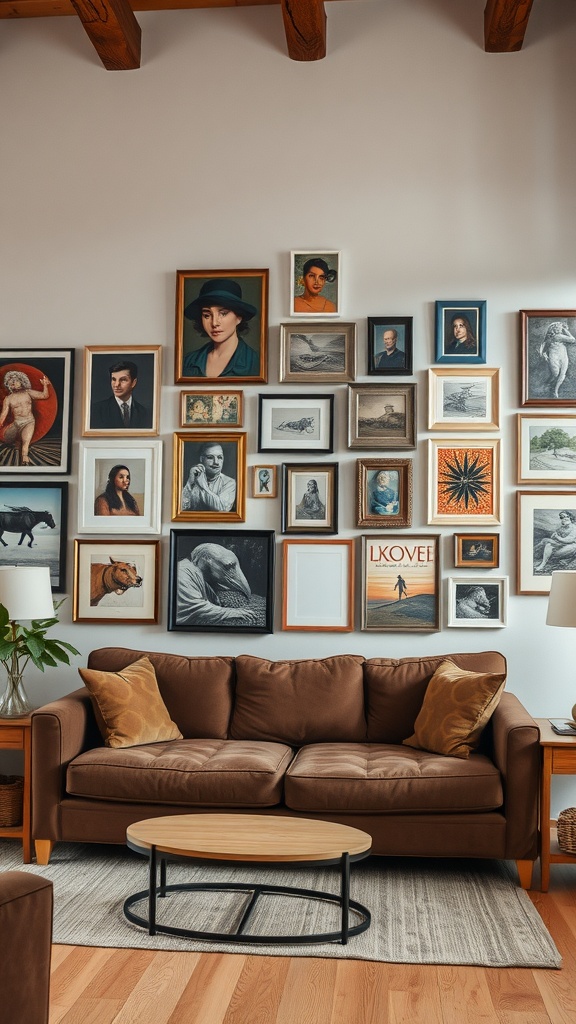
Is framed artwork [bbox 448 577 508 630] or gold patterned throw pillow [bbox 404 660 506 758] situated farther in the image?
framed artwork [bbox 448 577 508 630]

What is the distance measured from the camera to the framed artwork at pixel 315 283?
4.82 metres

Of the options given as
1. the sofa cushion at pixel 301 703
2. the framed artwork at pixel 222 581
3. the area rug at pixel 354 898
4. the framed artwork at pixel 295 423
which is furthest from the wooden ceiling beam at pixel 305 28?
the area rug at pixel 354 898

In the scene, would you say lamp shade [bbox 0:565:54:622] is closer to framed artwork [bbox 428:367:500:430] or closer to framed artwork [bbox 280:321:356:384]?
framed artwork [bbox 280:321:356:384]

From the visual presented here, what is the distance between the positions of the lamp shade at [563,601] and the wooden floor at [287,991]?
4.65 feet

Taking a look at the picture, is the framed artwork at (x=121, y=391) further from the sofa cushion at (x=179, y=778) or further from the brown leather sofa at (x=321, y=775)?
the sofa cushion at (x=179, y=778)

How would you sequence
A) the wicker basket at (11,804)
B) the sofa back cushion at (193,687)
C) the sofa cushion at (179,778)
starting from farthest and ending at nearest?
the sofa back cushion at (193,687) < the wicker basket at (11,804) < the sofa cushion at (179,778)

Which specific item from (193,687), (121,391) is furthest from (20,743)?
(121,391)

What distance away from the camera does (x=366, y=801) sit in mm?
3689

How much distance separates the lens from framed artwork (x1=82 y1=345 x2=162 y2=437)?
4883 millimetres

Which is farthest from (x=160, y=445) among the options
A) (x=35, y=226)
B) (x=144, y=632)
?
(x=35, y=226)

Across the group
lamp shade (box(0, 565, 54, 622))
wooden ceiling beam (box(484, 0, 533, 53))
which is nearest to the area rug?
lamp shade (box(0, 565, 54, 622))

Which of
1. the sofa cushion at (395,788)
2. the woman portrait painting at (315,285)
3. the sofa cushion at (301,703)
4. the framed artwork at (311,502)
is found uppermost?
the woman portrait painting at (315,285)

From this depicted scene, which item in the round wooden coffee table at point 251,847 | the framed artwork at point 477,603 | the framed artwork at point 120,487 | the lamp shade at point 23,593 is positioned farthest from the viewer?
the framed artwork at point 120,487

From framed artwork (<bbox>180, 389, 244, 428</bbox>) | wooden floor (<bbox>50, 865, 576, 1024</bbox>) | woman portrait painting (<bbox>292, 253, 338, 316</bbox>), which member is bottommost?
wooden floor (<bbox>50, 865, 576, 1024</bbox>)
